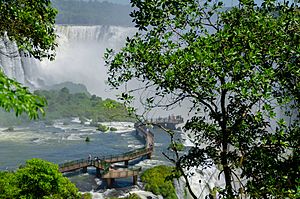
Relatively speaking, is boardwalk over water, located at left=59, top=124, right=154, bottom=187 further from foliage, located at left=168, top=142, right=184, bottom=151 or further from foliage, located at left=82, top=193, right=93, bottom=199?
foliage, located at left=168, top=142, right=184, bottom=151

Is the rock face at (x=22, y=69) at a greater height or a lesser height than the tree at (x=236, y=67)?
greater

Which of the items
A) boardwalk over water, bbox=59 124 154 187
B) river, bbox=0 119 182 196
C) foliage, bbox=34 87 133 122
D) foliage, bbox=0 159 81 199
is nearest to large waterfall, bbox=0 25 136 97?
foliage, bbox=34 87 133 122

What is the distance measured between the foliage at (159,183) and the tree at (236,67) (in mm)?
18008

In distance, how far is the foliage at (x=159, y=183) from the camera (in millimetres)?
23297

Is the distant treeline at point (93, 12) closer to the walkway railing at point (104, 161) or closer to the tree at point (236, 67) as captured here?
the walkway railing at point (104, 161)

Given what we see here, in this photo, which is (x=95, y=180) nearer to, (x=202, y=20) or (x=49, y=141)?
(x=49, y=141)

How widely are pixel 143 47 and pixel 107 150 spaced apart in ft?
110

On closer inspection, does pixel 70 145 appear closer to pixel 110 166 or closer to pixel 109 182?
pixel 110 166

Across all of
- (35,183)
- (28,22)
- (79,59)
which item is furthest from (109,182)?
(79,59)

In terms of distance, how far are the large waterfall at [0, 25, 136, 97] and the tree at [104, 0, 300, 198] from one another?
75347 mm

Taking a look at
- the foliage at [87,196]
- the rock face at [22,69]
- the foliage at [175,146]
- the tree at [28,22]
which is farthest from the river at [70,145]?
the foliage at [175,146]

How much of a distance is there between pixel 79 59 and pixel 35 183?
94.0m

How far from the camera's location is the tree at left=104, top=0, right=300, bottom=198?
461cm

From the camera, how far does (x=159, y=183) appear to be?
78.9 ft
